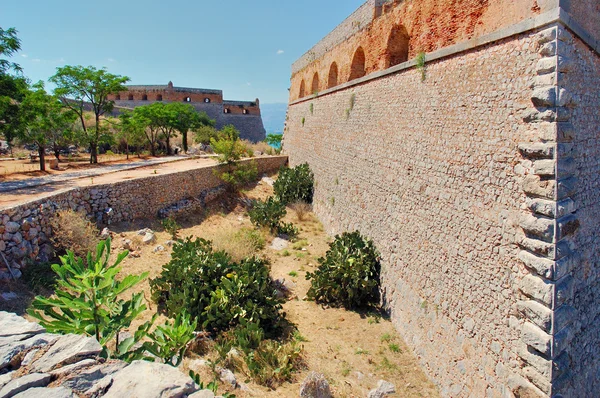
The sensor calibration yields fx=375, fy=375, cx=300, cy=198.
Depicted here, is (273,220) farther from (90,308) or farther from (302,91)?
(90,308)

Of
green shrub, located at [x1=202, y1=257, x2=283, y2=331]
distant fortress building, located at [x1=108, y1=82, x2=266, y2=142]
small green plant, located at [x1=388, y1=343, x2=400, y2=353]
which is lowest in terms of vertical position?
small green plant, located at [x1=388, y1=343, x2=400, y2=353]

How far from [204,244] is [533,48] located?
6.74m

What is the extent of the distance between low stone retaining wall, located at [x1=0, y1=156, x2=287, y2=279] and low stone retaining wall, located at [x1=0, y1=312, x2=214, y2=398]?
14.6 ft

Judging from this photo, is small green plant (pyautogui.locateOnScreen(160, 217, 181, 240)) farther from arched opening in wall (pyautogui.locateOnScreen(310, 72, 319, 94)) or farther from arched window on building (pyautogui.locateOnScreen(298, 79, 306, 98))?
arched window on building (pyautogui.locateOnScreen(298, 79, 306, 98))

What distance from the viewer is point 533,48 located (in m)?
4.23

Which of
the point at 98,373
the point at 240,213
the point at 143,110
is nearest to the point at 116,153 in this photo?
the point at 143,110

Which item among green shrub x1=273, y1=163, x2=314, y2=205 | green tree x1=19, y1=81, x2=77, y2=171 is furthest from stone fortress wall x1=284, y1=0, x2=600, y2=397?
green tree x1=19, y1=81, x2=77, y2=171

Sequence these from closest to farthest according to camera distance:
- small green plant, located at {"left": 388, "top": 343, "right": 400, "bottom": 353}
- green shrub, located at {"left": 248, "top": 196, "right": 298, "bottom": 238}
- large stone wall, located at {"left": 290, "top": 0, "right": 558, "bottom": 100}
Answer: large stone wall, located at {"left": 290, "top": 0, "right": 558, "bottom": 100} → small green plant, located at {"left": 388, "top": 343, "right": 400, "bottom": 353} → green shrub, located at {"left": 248, "top": 196, "right": 298, "bottom": 238}

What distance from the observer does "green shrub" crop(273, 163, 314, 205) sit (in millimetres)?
13672

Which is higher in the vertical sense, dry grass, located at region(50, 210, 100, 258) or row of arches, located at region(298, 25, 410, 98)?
row of arches, located at region(298, 25, 410, 98)

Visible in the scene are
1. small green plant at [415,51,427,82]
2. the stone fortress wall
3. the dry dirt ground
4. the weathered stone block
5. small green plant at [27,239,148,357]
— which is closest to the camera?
small green plant at [27,239,148,357]

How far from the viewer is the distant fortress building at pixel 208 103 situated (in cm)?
3019

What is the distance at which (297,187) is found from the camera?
45.0ft

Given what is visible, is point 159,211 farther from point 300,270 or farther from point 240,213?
point 300,270
